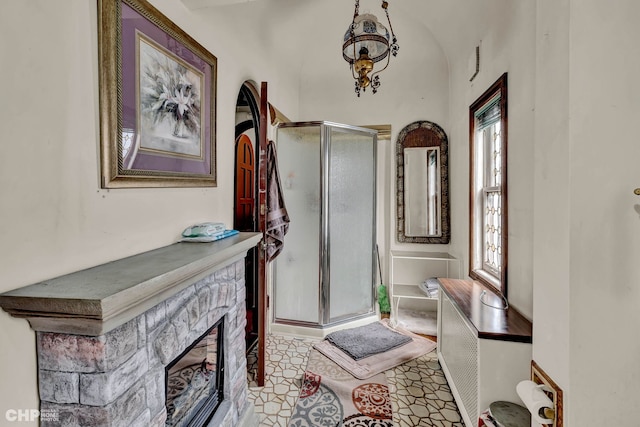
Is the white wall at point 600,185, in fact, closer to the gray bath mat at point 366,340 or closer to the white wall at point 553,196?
the white wall at point 553,196

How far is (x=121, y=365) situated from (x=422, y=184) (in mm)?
3222

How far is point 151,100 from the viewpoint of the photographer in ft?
4.07

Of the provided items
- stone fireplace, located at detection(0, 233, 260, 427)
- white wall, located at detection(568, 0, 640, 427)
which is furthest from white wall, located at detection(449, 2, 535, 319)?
stone fireplace, located at detection(0, 233, 260, 427)

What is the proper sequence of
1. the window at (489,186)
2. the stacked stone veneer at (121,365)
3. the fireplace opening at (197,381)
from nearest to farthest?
1. the stacked stone veneer at (121,365)
2. the fireplace opening at (197,381)
3. the window at (489,186)

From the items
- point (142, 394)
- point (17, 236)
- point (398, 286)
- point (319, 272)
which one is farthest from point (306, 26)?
point (142, 394)

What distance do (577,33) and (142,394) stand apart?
200 centimetres

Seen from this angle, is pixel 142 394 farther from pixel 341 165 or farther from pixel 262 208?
pixel 341 165

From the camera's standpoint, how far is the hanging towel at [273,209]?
2365mm

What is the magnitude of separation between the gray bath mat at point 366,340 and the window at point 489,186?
0.95 m

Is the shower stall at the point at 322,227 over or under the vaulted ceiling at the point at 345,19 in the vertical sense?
under

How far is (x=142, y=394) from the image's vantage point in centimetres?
101

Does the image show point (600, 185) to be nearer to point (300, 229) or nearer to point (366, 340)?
point (366, 340)

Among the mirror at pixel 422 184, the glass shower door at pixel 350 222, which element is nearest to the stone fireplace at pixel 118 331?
the glass shower door at pixel 350 222

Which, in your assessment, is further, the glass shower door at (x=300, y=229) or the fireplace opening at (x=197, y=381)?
the glass shower door at (x=300, y=229)
